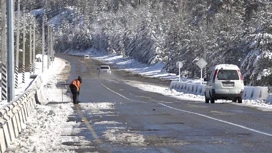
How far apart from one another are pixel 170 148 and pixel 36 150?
276 centimetres

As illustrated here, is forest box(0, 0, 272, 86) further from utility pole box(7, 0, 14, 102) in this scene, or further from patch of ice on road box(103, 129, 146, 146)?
patch of ice on road box(103, 129, 146, 146)

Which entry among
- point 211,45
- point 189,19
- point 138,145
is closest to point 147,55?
point 189,19

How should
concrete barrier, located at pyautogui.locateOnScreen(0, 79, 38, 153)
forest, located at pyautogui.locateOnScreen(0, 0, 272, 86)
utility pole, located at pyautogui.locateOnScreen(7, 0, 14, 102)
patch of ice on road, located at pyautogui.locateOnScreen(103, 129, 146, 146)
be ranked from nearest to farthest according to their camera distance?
concrete barrier, located at pyautogui.locateOnScreen(0, 79, 38, 153) < patch of ice on road, located at pyautogui.locateOnScreen(103, 129, 146, 146) < utility pole, located at pyautogui.locateOnScreen(7, 0, 14, 102) < forest, located at pyautogui.locateOnScreen(0, 0, 272, 86)

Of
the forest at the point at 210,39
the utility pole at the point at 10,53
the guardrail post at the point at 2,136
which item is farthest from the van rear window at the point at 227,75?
the guardrail post at the point at 2,136

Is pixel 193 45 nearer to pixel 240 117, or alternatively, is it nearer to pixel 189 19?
pixel 189 19

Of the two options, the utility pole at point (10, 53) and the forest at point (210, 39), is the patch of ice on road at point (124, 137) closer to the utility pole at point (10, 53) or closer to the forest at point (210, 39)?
the utility pole at point (10, 53)

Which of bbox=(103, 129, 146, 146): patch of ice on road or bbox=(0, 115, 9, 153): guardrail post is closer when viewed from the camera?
bbox=(0, 115, 9, 153): guardrail post

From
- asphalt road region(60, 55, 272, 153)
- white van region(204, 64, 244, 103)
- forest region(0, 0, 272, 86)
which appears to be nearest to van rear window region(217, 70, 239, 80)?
white van region(204, 64, 244, 103)

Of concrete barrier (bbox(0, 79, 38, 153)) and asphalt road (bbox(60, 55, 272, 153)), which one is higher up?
concrete barrier (bbox(0, 79, 38, 153))

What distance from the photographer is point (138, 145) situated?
12.5 metres

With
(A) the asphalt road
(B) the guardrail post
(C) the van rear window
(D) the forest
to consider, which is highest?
(D) the forest

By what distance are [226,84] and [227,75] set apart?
1.96 feet

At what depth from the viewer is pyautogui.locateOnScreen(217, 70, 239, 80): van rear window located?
98.1ft

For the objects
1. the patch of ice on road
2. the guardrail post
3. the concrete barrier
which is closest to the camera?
the guardrail post
